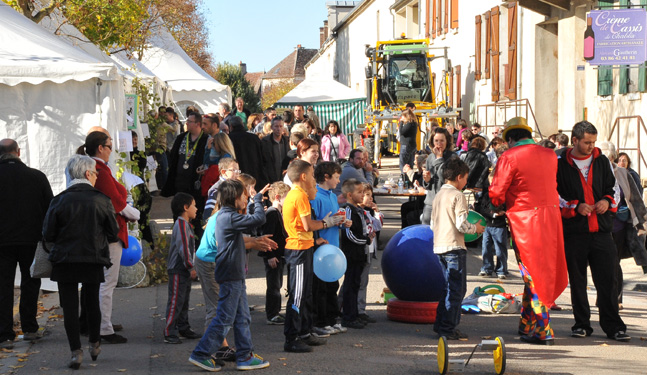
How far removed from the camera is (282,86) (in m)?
103

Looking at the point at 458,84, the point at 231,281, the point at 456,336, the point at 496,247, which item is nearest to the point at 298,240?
the point at 231,281

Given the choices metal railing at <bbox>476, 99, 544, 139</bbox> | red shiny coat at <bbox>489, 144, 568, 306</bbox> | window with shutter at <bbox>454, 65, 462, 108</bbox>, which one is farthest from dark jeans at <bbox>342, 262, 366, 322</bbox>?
window with shutter at <bbox>454, 65, 462, 108</bbox>

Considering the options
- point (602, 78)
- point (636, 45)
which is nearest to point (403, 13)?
point (602, 78)

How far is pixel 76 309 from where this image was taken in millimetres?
7504

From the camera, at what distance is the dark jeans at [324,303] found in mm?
8523

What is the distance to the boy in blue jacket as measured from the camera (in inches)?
286

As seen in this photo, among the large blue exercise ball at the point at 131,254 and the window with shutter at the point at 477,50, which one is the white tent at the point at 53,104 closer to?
the large blue exercise ball at the point at 131,254

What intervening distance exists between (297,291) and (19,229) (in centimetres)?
258

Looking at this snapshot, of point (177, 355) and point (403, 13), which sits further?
point (403, 13)

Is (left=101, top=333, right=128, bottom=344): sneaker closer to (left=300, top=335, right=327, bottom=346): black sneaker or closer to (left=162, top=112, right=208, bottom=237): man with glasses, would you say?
(left=300, top=335, right=327, bottom=346): black sneaker

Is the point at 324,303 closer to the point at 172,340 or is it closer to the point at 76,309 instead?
the point at 172,340

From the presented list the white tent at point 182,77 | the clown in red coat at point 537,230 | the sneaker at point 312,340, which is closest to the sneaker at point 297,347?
the sneaker at point 312,340

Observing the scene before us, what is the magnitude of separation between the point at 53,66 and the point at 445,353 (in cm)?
630

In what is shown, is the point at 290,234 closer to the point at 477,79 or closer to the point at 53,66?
the point at 53,66
